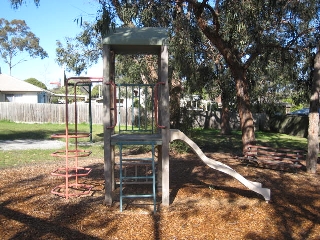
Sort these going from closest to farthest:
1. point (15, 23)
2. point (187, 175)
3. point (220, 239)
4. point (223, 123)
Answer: point (220, 239), point (187, 175), point (223, 123), point (15, 23)

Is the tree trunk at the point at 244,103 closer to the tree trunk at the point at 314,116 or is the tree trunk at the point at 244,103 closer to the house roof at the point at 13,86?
the tree trunk at the point at 314,116

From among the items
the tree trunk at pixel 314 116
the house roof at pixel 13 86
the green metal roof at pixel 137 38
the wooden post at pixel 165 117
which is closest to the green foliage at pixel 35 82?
the house roof at pixel 13 86

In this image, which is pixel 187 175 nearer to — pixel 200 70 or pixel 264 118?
pixel 200 70

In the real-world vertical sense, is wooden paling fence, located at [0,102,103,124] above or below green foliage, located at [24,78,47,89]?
below

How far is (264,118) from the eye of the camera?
2627 cm

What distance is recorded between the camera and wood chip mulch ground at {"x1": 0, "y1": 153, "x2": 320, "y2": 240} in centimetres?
443

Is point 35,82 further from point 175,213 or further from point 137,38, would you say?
point 175,213

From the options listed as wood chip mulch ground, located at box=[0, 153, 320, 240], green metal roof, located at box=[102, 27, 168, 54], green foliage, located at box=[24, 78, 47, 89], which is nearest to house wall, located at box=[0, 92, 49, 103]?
wood chip mulch ground, located at box=[0, 153, 320, 240]

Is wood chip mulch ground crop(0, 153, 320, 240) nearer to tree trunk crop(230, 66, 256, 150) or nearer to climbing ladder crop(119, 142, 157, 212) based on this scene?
climbing ladder crop(119, 142, 157, 212)

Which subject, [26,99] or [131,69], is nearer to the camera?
[131,69]

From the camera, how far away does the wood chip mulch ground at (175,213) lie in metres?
4.43

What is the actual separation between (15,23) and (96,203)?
4793 centimetres

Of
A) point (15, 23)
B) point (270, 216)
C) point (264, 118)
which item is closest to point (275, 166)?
point (270, 216)

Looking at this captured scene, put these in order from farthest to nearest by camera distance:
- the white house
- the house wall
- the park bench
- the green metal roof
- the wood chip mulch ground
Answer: the house wall
the white house
the park bench
the green metal roof
the wood chip mulch ground
